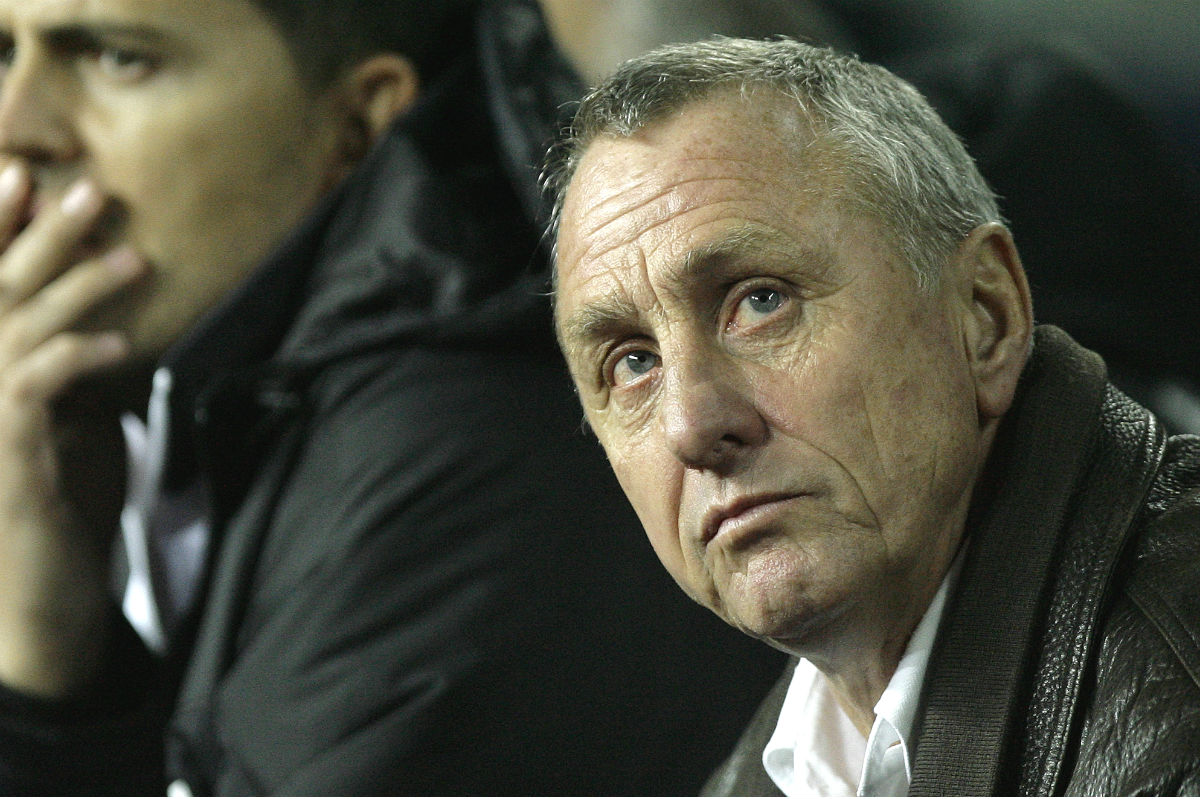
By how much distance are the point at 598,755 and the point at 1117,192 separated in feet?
3.22

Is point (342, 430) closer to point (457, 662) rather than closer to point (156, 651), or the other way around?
point (457, 662)

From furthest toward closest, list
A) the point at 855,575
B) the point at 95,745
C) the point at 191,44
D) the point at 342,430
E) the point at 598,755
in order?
the point at 191,44 < the point at 95,745 < the point at 342,430 < the point at 598,755 < the point at 855,575

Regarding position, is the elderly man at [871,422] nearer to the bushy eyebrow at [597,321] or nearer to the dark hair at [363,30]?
the bushy eyebrow at [597,321]

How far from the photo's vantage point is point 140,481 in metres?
1.77

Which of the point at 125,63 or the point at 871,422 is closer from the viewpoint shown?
the point at 871,422

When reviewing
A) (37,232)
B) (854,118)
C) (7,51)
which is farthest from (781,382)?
(7,51)

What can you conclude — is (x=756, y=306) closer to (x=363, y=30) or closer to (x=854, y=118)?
(x=854, y=118)

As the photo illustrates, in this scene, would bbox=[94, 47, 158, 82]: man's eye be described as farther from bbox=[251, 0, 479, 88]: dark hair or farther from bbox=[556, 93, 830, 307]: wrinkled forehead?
bbox=[556, 93, 830, 307]: wrinkled forehead

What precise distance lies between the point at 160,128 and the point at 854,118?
109 centimetres

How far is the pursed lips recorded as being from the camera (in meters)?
0.75

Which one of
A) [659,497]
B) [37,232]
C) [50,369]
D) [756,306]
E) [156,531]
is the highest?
[756,306]

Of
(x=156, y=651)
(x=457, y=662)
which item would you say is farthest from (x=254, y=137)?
(x=457, y=662)

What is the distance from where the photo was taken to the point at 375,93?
177 centimetres

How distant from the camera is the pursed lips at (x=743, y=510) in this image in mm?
748
